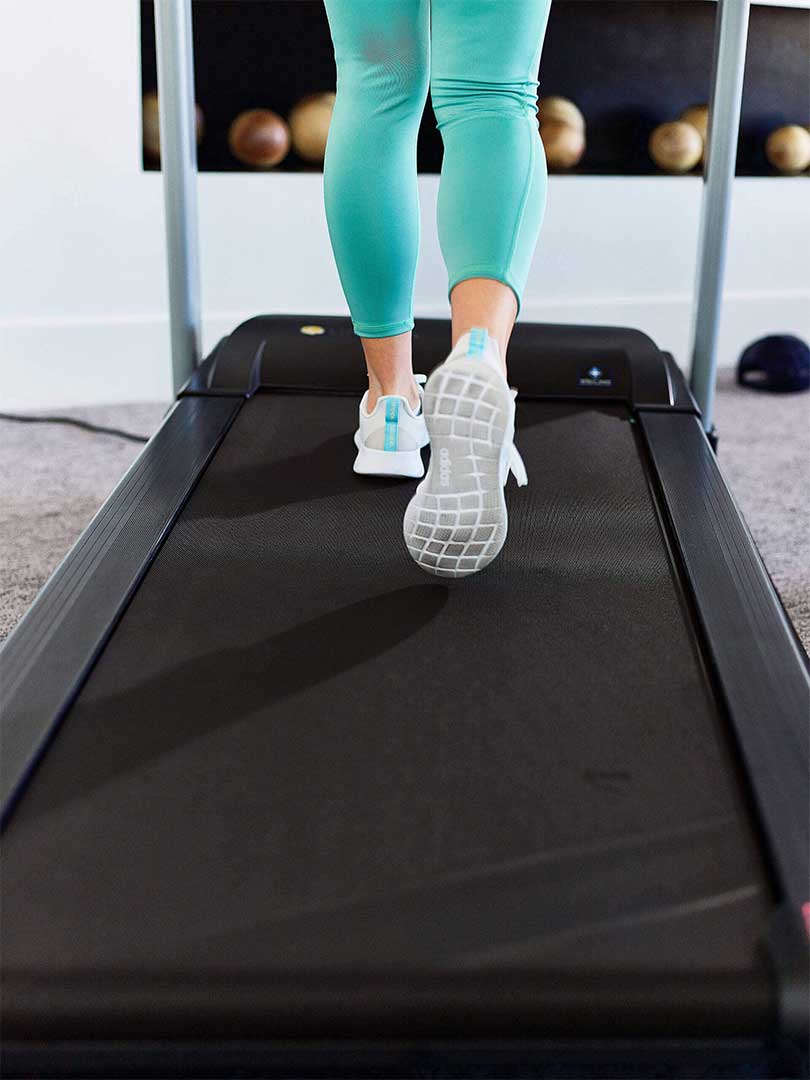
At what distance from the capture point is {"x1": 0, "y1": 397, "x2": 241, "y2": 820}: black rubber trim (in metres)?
0.87

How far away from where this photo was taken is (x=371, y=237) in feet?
4.11

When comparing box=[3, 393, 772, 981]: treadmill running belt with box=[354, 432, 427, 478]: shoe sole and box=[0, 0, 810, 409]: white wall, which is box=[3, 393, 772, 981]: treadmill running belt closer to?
box=[354, 432, 427, 478]: shoe sole

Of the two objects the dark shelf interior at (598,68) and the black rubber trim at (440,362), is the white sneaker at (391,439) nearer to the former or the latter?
the black rubber trim at (440,362)

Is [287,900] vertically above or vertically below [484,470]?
below

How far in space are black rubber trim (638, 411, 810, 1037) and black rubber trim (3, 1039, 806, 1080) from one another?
0.17 ft

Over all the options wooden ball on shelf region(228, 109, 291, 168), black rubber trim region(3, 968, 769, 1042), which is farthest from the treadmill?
wooden ball on shelf region(228, 109, 291, 168)

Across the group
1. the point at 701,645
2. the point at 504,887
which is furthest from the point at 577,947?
the point at 701,645

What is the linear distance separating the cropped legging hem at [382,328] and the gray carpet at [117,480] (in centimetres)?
59

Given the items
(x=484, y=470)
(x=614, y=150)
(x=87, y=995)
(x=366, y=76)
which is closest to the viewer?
(x=87, y=995)

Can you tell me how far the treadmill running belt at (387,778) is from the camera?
0.67 m

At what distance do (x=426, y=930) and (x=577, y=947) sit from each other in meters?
0.09

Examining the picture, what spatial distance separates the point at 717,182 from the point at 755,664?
1.14 meters

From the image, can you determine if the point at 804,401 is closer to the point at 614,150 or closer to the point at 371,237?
the point at 614,150

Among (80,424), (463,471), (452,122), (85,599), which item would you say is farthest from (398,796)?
(80,424)
